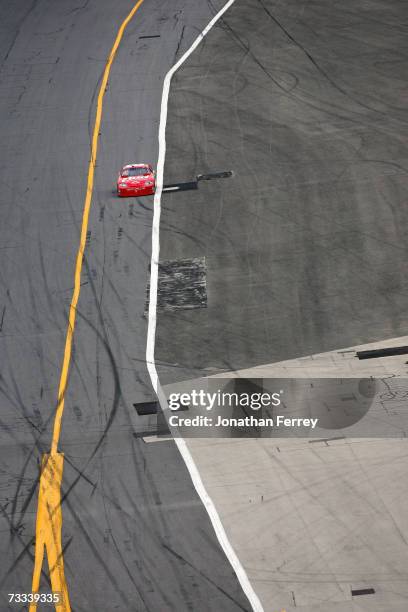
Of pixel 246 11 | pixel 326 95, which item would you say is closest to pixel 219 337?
pixel 326 95

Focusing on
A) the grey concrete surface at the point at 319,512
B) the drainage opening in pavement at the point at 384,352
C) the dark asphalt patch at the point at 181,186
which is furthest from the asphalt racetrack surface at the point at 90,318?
the drainage opening in pavement at the point at 384,352

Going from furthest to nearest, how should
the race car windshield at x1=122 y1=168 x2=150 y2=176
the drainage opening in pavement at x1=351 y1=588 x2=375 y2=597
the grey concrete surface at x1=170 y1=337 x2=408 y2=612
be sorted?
the race car windshield at x1=122 y1=168 x2=150 y2=176
the grey concrete surface at x1=170 y1=337 x2=408 y2=612
the drainage opening in pavement at x1=351 y1=588 x2=375 y2=597

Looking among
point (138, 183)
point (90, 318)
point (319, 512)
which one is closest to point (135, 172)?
point (138, 183)

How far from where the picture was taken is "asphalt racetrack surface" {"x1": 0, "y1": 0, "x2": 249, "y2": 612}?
25.2m

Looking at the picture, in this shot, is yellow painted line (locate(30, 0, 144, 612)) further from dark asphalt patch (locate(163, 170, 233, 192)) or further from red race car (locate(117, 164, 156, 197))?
dark asphalt patch (locate(163, 170, 233, 192))

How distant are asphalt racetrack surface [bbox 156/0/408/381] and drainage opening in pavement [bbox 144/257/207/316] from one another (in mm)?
401

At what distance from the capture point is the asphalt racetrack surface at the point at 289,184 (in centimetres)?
3459

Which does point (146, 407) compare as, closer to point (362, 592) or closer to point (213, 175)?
point (362, 592)

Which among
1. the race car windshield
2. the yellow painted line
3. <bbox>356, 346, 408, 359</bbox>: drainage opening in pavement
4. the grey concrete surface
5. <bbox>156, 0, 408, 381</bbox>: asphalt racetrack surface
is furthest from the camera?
the race car windshield

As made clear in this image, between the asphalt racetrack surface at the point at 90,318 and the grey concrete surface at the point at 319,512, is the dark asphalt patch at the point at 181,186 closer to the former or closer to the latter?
the asphalt racetrack surface at the point at 90,318

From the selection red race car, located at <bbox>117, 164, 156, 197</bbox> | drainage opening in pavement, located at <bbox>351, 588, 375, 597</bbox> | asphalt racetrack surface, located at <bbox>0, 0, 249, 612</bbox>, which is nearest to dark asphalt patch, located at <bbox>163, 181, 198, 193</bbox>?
red race car, located at <bbox>117, 164, 156, 197</bbox>

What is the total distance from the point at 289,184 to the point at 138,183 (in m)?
6.67

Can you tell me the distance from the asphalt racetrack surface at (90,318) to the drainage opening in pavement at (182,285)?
0.80 metres

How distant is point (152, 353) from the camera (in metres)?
33.9
